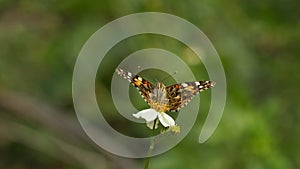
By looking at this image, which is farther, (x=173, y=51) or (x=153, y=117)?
(x=173, y=51)

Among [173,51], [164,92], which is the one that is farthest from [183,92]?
[173,51]

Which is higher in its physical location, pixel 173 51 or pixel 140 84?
pixel 173 51

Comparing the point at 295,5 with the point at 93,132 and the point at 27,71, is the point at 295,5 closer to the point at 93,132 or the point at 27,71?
the point at 93,132

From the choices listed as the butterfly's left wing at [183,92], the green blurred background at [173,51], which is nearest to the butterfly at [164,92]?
the butterfly's left wing at [183,92]

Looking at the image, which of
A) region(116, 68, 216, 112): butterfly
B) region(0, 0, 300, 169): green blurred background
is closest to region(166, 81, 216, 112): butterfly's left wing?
region(116, 68, 216, 112): butterfly

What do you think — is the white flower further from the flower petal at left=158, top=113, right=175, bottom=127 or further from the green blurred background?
the green blurred background

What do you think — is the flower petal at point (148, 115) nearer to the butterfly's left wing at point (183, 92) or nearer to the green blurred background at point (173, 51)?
the butterfly's left wing at point (183, 92)

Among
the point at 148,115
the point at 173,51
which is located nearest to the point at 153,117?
the point at 148,115

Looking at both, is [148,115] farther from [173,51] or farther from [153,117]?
[173,51]
